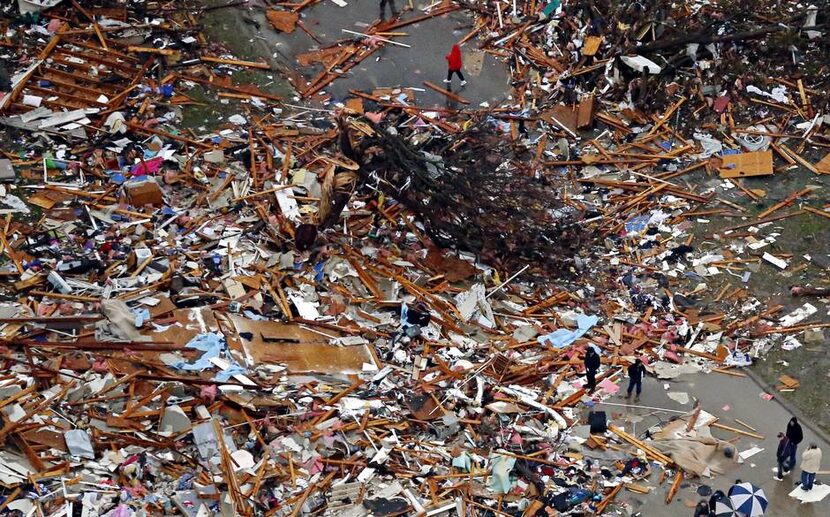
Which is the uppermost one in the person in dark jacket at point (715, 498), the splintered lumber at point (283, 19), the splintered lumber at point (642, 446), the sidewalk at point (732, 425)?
the splintered lumber at point (283, 19)

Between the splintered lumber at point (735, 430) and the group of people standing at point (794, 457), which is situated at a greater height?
the group of people standing at point (794, 457)

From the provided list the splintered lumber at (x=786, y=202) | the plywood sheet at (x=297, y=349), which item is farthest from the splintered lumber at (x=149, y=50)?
the splintered lumber at (x=786, y=202)

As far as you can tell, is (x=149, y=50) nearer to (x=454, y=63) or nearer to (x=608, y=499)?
(x=454, y=63)

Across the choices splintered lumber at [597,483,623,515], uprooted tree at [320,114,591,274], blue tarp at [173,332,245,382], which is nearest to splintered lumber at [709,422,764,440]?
splintered lumber at [597,483,623,515]

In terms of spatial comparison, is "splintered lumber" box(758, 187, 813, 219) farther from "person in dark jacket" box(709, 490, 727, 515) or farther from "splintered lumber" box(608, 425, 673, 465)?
"person in dark jacket" box(709, 490, 727, 515)

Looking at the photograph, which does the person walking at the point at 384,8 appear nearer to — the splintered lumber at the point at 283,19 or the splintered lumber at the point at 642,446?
the splintered lumber at the point at 283,19

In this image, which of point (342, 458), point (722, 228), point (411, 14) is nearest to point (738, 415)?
point (722, 228)

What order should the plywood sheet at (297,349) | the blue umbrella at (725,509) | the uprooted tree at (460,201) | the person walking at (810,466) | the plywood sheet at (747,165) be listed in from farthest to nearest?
the plywood sheet at (747,165), the uprooted tree at (460,201), the plywood sheet at (297,349), the person walking at (810,466), the blue umbrella at (725,509)

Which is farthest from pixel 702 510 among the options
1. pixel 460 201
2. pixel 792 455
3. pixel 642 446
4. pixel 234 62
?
pixel 234 62
